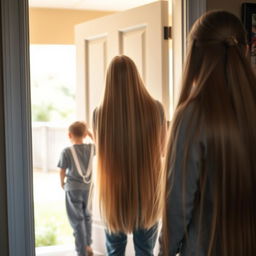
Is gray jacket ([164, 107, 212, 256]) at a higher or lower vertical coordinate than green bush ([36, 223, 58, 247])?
higher

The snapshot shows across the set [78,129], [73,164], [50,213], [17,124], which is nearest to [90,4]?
[78,129]

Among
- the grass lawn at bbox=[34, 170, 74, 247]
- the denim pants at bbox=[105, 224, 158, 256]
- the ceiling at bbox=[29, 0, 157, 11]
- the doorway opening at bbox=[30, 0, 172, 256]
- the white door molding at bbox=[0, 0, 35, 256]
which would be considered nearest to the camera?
the white door molding at bbox=[0, 0, 35, 256]

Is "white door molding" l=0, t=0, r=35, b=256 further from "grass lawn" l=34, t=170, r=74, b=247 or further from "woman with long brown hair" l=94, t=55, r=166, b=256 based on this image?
"grass lawn" l=34, t=170, r=74, b=247

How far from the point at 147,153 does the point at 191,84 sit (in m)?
1.04

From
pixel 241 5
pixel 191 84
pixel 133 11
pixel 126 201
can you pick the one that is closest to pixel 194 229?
pixel 191 84

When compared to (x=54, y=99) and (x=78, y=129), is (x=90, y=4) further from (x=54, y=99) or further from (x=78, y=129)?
(x=54, y=99)

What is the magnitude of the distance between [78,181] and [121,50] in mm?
1153

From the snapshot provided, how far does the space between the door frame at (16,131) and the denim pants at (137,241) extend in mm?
539

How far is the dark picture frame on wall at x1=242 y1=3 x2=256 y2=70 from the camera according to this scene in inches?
86.9

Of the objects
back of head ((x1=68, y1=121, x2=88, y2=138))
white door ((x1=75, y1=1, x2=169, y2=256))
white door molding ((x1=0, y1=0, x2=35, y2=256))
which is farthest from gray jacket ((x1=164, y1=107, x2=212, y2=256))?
back of head ((x1=68, y1=121, x2=88, y2=138))

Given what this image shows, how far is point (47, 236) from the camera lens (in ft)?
13.2

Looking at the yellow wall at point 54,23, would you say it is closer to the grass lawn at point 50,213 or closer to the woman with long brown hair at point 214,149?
the grass lawn at point 50,213

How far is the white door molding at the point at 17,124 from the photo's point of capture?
5.98 feet

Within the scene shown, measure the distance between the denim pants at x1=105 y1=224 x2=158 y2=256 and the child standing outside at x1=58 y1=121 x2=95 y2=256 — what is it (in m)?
0.94
